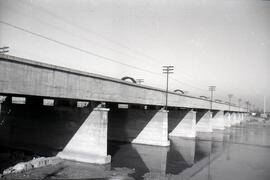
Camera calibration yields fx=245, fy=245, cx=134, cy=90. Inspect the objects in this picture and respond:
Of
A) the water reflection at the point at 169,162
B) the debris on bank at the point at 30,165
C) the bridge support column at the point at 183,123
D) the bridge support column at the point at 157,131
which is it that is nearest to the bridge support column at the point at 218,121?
the bridge support column at the point at 183,123

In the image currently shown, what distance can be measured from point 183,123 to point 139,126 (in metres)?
13.8

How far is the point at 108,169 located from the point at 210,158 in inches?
505

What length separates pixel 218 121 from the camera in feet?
232

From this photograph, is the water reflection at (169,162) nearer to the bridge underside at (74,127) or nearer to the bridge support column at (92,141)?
the bridge support column at (92,141)

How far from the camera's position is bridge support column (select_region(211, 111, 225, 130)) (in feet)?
227

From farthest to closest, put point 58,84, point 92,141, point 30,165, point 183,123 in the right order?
point 183,123 → point 92,141 → point 30,165 → point 58,84

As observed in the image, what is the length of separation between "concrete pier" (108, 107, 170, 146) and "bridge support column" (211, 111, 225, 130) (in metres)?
38.6

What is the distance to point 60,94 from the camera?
732 inches

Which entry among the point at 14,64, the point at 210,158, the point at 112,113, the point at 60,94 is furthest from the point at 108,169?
the point at 112,113

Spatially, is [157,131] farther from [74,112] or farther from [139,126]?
[74,112]

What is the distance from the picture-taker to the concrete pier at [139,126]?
3362cm

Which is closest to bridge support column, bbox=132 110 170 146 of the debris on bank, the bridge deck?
the bridge deck

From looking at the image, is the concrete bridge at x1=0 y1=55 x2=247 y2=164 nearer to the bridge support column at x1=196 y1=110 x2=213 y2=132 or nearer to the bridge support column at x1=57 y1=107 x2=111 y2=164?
the bridge support column at x1=57 y1=107 x2=111 y2=164

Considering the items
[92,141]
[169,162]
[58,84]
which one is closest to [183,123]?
[169,162]
